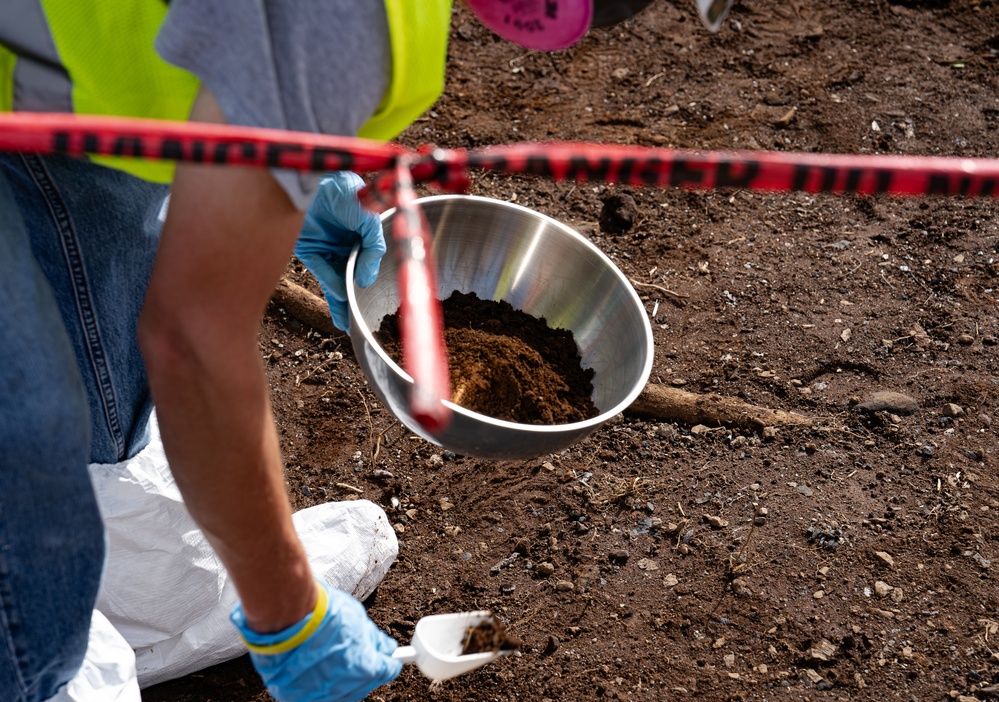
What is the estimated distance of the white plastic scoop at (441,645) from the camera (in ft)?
4.59

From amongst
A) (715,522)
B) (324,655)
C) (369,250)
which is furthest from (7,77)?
(715,522)

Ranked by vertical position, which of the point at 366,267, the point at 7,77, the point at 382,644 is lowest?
the point at 382,644

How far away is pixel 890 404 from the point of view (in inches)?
89.7

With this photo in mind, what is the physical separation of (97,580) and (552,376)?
3.05 ft

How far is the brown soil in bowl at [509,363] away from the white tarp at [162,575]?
42 centimetres

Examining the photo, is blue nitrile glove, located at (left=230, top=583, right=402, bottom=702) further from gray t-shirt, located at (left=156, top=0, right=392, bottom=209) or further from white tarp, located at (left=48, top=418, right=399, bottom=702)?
gray t-shirt, located at (left=156, top=0, right=392, bottom=209)

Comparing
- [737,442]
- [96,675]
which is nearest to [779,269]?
[737,442]

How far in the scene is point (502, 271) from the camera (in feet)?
6.55

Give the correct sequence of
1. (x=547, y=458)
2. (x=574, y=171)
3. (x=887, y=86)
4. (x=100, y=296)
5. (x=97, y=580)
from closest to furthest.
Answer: (x=574, y=171)
(x=97, y=580)
(x=100, y=296)
(x=547, y=458)
(x=887, y=86)

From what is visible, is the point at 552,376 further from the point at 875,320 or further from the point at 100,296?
the point at 875,320

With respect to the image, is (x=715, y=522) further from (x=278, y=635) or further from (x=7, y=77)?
(x=7, y=77)

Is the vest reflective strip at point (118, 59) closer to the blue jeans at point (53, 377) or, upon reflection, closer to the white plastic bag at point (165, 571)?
the blue jeans at point (53, 377)

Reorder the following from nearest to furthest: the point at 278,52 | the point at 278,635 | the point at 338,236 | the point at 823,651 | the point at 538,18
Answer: the point at 278,52 < the point at 538,18 < the point at 278,635 < the point at 338,236 < the point at 823,651

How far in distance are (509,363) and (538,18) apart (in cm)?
82
